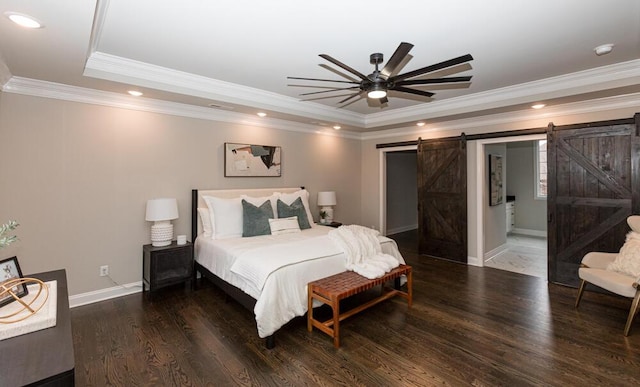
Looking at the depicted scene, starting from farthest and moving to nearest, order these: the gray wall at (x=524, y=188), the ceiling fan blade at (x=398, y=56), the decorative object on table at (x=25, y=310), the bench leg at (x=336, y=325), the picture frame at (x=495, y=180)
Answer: the gray wall at (x=524, y=188) → the picture frame at (x=495, y=180) → the bench leg at (x=336, y=325) → the ceiling fan blade at (x=398, y=56) → the decorative object on table at (x=25, y=310)

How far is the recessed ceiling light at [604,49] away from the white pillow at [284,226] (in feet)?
→ 12.2

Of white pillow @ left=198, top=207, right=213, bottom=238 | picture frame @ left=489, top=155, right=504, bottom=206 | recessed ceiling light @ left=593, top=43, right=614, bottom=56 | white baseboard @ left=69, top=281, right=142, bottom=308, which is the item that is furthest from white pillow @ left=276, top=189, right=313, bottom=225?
recessed ceiling light @ left=593, top=43, right=614, bottom=56

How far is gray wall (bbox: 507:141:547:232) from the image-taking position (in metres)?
7.39

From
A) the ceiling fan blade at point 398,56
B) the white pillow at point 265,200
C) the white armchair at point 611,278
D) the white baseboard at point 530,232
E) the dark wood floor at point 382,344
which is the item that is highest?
the ceiling fan blade at point 398,56

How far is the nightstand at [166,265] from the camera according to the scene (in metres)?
3.54

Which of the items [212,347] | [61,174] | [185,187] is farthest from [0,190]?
[212,347]

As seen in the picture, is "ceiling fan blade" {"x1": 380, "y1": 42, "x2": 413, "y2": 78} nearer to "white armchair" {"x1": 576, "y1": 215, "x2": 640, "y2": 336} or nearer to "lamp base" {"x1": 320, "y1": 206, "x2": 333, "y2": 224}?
"white armchair" {"x1": 576, "y1": 215, "x2": 640, "y2": 336}

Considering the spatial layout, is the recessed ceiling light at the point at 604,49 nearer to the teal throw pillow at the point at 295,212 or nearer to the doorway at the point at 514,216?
the doorway at the point at 514,216

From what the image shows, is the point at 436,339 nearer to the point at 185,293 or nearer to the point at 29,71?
the point at 185,293

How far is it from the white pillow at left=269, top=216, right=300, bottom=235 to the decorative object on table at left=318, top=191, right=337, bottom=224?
4.28ft

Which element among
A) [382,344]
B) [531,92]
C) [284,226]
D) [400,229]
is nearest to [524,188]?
[400,229]

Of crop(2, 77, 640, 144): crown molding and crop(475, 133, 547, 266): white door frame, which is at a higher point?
crop(2, 77, 640, 144): crown molding

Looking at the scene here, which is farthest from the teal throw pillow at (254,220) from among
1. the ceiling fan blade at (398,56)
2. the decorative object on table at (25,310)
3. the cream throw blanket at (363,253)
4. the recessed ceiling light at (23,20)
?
the recessed ceiling light at (23,20)

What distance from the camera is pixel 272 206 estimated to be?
14.6 feet
